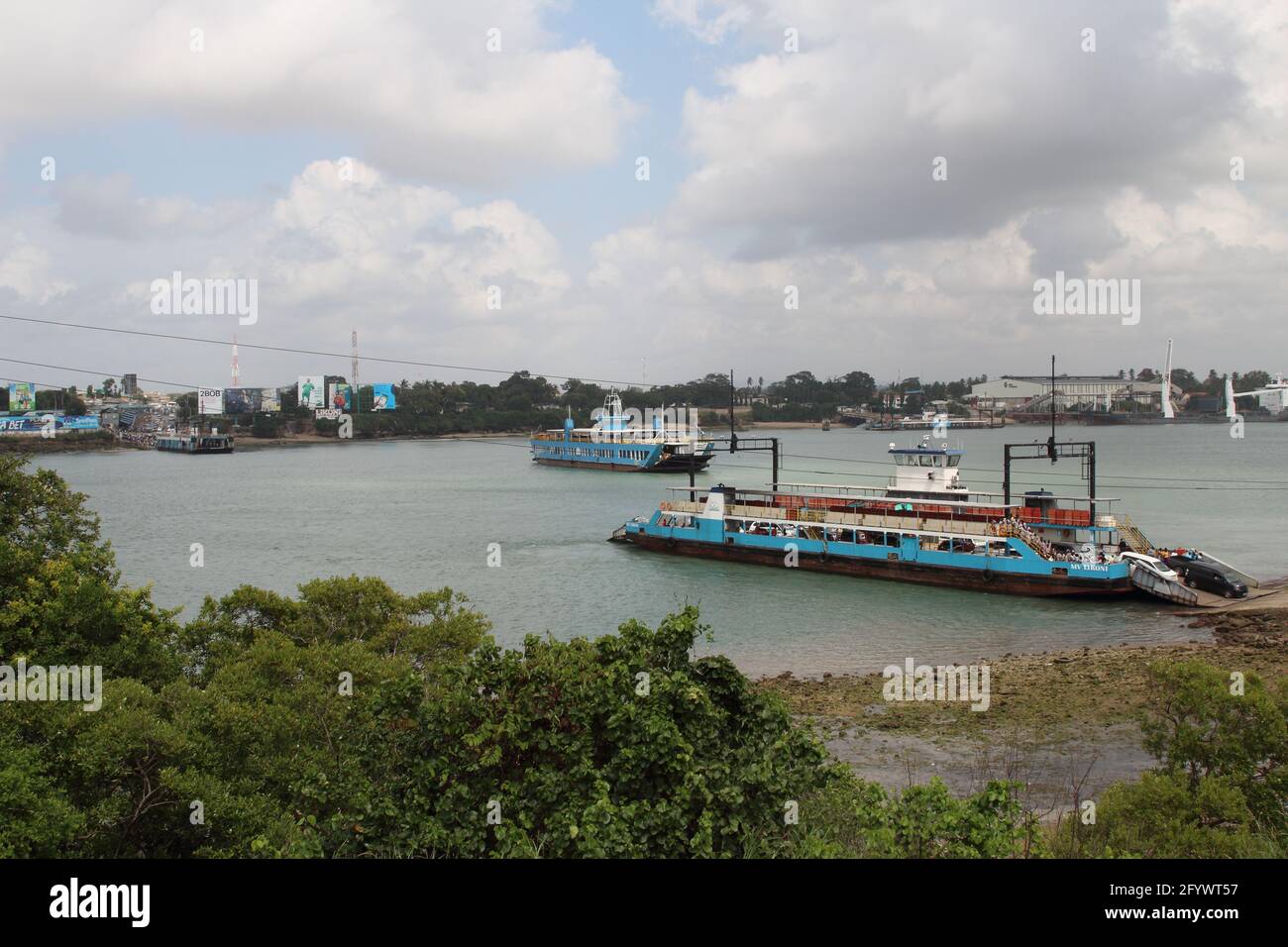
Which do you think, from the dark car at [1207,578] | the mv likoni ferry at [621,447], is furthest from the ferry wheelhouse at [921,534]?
the mv likoni ferry at [621,447]

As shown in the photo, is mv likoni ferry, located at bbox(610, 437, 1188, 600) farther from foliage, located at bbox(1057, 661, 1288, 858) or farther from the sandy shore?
foliage, located at bbox(1057, 661, 1288, 858)

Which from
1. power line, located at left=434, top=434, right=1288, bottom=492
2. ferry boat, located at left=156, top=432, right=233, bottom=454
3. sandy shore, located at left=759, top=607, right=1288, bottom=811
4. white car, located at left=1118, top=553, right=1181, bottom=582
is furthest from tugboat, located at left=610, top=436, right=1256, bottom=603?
ferry boat, located at left=156, top=432, right=233, bottom=454

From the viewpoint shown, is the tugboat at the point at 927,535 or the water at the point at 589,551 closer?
the water at the point at 589,551

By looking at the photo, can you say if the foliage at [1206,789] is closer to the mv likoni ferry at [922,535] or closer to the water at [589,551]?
the water at [589,551]

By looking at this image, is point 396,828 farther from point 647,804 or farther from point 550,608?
point 550,608

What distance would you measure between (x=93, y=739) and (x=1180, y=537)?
3569 cm

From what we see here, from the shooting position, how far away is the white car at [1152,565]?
930 inches

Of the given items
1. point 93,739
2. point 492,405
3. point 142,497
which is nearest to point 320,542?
point 142,497

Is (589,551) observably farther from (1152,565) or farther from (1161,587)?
(1161,587)

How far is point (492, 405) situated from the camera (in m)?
124

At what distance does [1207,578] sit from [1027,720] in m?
12.8

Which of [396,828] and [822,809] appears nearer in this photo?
[396,828]

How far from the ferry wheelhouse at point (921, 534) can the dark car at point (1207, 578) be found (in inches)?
51.7

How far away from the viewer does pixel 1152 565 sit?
23953 millimetres
